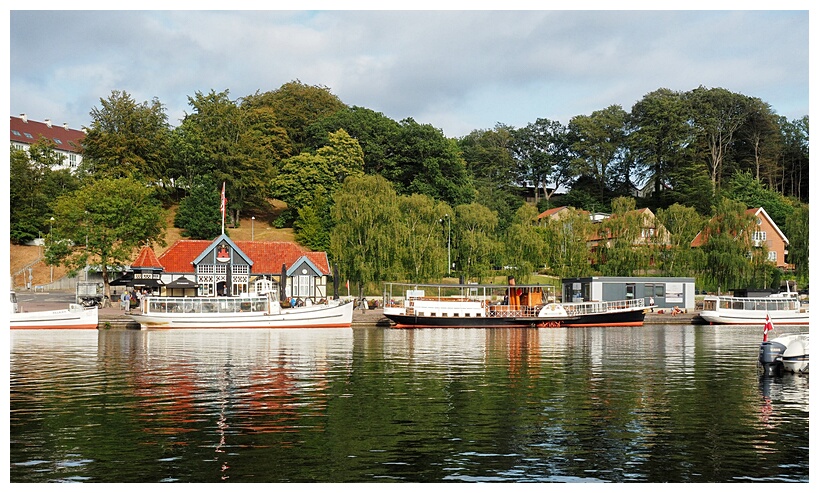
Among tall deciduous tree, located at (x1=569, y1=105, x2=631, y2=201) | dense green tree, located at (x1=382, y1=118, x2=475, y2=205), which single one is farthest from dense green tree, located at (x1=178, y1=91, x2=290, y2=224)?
tall deciduous tree, located at (x1=569, y1=105, x2=631, y2=201)

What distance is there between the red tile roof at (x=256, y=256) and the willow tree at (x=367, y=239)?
5.38 m

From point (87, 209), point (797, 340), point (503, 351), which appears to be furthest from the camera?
point (87, 209)

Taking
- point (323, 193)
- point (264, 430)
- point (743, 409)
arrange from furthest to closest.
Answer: point (323, 193)
point (743, 409)
point (264, 430)

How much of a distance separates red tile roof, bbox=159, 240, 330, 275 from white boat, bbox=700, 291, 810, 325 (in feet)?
106

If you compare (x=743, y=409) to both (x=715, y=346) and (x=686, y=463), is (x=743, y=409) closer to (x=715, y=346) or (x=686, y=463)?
(x=686, y=463)

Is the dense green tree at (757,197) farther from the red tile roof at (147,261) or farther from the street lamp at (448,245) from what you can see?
the red tile roof at (147,261)

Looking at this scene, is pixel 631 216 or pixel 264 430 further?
pixel 631 216

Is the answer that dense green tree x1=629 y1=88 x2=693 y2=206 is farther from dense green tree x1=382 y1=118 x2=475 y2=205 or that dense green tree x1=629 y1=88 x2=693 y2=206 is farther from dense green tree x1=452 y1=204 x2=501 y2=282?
dense green tree x1=452 y1=204 x2=501 y2=282

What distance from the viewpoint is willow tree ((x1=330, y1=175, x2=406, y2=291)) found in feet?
245

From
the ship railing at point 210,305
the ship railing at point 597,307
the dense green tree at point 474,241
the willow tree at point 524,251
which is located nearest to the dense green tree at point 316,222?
the dense green tree at point 474,241

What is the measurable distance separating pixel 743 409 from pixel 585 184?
111m

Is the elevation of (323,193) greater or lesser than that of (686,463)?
greater

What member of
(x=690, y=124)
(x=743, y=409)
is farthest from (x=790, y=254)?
(x=743, y=409)

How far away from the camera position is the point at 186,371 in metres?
33.3
